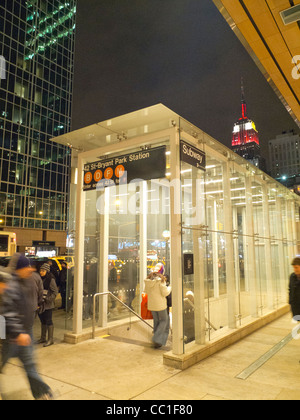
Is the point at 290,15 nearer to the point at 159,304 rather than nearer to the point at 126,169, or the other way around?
the point at 126,169

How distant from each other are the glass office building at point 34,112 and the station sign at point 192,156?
35.4 meters

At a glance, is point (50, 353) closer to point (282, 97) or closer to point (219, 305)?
point (219, 305)

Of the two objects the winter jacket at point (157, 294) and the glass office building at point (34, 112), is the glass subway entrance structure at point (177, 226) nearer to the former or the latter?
the winter jacket at point (157, 294)

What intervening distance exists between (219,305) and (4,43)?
149 feet

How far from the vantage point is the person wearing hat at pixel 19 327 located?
3.56 m

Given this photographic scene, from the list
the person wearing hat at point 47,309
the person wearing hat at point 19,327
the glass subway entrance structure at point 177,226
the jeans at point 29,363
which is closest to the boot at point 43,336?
the person wearing hat at point 47,309

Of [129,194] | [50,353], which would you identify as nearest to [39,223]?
[129,194]

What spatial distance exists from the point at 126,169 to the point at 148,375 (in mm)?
3764

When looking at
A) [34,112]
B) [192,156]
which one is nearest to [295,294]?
[192,156]

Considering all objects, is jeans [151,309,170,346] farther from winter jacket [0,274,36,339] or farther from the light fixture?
the light fixture

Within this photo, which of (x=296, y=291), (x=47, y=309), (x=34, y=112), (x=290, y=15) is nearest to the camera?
(x=290, y=15)

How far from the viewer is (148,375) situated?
492 centimetres

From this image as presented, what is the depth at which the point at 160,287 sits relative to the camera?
648 cm

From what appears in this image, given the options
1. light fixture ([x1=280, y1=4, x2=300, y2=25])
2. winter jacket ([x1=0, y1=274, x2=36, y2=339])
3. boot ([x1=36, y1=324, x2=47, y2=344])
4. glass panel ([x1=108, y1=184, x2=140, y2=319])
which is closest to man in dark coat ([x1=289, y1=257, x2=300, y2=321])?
light fixture ([x1=280, y1=4, x2=300, y2=25])
